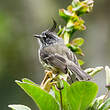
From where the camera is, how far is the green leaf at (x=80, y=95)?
4.47 feet

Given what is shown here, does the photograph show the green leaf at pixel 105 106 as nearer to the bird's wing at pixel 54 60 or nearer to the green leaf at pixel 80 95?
the green leaf at pixel 80 95

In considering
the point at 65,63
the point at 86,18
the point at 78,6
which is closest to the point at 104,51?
the point at 86,18

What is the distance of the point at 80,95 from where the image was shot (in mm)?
1387

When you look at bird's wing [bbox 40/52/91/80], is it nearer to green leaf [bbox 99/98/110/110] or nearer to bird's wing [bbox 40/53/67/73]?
bird's wing [bbox 40/53/67/73]

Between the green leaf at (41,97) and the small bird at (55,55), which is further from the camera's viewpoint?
the small bird at (55,55)

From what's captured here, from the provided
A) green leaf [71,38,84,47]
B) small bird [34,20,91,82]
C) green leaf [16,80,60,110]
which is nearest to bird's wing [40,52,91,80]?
small bird [34,20,91,82]

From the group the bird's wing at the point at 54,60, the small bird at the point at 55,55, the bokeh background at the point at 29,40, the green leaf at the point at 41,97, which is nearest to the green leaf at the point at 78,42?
the green leaf at the point at 41,97

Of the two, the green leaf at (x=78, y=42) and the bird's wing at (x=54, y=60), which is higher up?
the green leaf at (x=78, y=42)

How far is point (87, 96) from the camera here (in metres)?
1.39

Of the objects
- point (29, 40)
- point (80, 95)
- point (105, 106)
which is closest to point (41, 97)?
point (80, 95)

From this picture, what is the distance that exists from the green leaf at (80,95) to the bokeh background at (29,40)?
135 inches

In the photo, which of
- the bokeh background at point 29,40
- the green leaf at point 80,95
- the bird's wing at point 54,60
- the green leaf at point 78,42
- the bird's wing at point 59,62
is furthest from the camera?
the bokeh background at point 29,40

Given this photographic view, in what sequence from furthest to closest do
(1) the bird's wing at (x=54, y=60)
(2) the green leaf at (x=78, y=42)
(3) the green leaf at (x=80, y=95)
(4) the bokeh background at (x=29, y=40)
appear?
(4) the bokeh background at (x=29, y=40) → (1) the bird's wing at (x=54, y=60) → (2) the green leaf at (x=78, y=42) → (3) the green leaf at (x=80, y=95)

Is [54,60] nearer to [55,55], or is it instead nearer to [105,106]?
[55,55]
